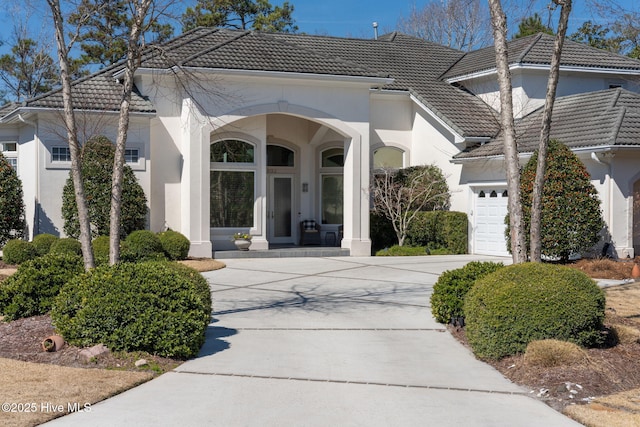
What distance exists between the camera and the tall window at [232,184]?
75.0 ft

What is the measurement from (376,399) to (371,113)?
18.9m

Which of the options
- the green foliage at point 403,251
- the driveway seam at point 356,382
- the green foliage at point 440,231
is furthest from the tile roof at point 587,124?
the driveway seam at point 356,382

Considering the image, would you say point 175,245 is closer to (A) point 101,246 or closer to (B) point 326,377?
(A) point 101,246

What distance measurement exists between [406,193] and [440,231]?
1.66 metres

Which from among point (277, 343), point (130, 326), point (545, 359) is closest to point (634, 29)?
point (545, 359)

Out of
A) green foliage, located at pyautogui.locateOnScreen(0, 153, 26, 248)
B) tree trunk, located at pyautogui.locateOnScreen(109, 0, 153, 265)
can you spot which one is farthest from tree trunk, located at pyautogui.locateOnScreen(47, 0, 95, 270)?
green foliage, located at pyautogui.locateOnScreen(0, 153, 26, 248)

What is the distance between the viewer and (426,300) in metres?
14.0

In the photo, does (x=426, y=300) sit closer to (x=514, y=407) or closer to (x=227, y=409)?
(x=514, y=407)

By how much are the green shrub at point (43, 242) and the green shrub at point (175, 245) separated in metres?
2.81

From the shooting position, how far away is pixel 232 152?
901 inches

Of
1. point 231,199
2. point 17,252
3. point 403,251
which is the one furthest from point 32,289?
point 403,251

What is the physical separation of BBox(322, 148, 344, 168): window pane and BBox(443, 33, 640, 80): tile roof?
530cm

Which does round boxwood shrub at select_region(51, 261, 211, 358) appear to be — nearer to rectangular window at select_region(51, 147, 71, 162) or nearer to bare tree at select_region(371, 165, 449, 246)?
rectangular window at select_region(51, 147, 71, 162)

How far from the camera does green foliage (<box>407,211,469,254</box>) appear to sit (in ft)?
78.6
